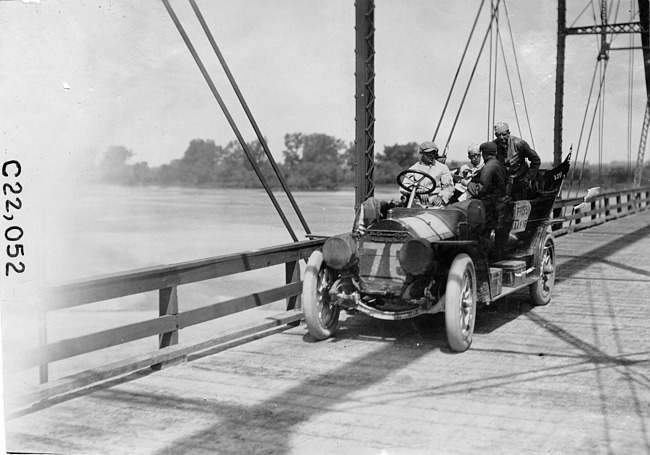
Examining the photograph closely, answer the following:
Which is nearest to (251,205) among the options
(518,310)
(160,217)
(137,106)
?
(160,217)

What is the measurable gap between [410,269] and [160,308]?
2117mm

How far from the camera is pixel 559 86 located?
18875 mm

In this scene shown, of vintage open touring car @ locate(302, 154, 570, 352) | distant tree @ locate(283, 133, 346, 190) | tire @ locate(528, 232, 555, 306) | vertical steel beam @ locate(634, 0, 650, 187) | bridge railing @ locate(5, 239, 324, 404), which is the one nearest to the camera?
bridge railing @ locate(5, 239, 324, 404)

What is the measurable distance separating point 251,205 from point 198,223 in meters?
15.5

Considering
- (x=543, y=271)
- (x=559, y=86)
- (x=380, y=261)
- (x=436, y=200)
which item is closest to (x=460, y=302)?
(x=380, y=261)

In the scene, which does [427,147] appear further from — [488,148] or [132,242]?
[132,242]

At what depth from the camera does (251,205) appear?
233 feet

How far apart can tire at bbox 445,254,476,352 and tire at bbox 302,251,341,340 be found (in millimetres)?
1173

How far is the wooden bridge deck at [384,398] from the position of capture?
4531 millimetres

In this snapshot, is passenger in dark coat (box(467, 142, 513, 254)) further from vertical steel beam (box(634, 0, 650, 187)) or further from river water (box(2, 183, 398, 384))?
vertical steel beam (box(634, 0, 650, 187))

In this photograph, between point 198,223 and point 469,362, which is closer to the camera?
point 469,362

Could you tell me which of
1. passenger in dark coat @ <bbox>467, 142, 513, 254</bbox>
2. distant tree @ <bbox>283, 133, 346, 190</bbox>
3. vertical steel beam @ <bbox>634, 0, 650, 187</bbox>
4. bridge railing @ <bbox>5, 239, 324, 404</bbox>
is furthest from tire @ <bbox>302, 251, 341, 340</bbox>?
distant tree @ <bbox>283, 133, 346, 190</bbox>

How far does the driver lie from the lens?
7.74 m

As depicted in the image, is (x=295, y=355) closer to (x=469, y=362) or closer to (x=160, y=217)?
(x=469, y=362)
